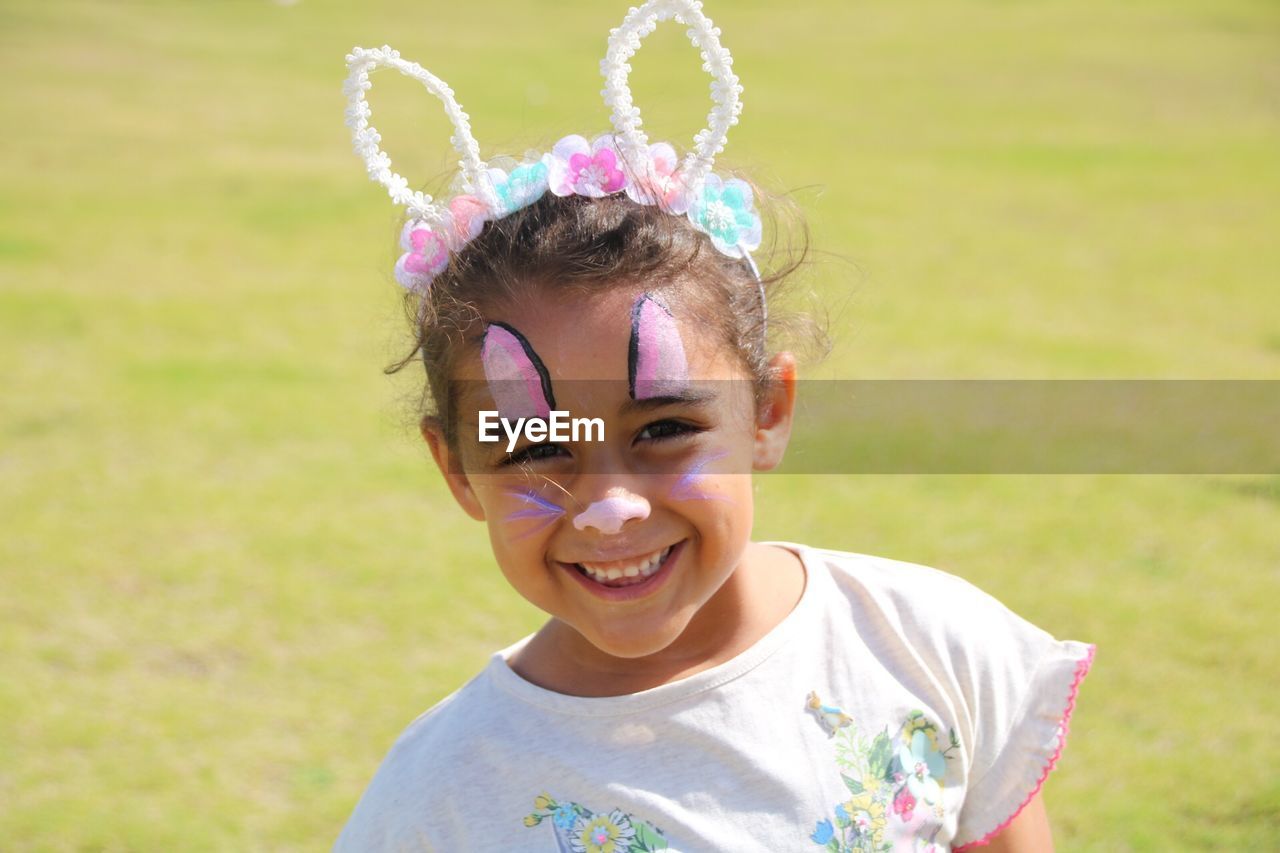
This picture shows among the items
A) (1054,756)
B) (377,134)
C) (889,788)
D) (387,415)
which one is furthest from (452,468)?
(387,415)

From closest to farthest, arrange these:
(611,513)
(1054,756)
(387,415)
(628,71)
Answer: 1. (611,513)
2. (628,71)
3. (1054,756)
4. (387,415)

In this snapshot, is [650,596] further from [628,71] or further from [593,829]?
[628,71]

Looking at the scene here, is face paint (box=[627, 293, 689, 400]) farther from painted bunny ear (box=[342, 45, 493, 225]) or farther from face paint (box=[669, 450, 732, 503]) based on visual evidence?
painted bunny ear (box=[342, 45, 493, 225])

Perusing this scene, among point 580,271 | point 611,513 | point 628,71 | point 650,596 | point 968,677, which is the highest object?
point 628,71

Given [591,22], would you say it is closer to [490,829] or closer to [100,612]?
[100,612]

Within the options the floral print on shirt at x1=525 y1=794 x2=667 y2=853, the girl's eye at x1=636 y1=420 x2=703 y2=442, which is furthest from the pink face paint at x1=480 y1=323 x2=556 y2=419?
the floral print on shirt at x1=525 y1=794 x2=667 y2=853

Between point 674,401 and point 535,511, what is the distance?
198mm

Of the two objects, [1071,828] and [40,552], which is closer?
[1071,828]

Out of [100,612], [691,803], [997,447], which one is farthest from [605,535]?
[997,447]

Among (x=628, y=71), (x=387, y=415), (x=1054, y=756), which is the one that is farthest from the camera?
(x=387, y=415)

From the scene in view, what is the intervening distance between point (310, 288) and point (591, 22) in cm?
937

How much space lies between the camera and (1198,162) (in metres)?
8.95

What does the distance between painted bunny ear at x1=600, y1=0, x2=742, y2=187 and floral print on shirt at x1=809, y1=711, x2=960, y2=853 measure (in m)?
0.71

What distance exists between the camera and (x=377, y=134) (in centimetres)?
168
